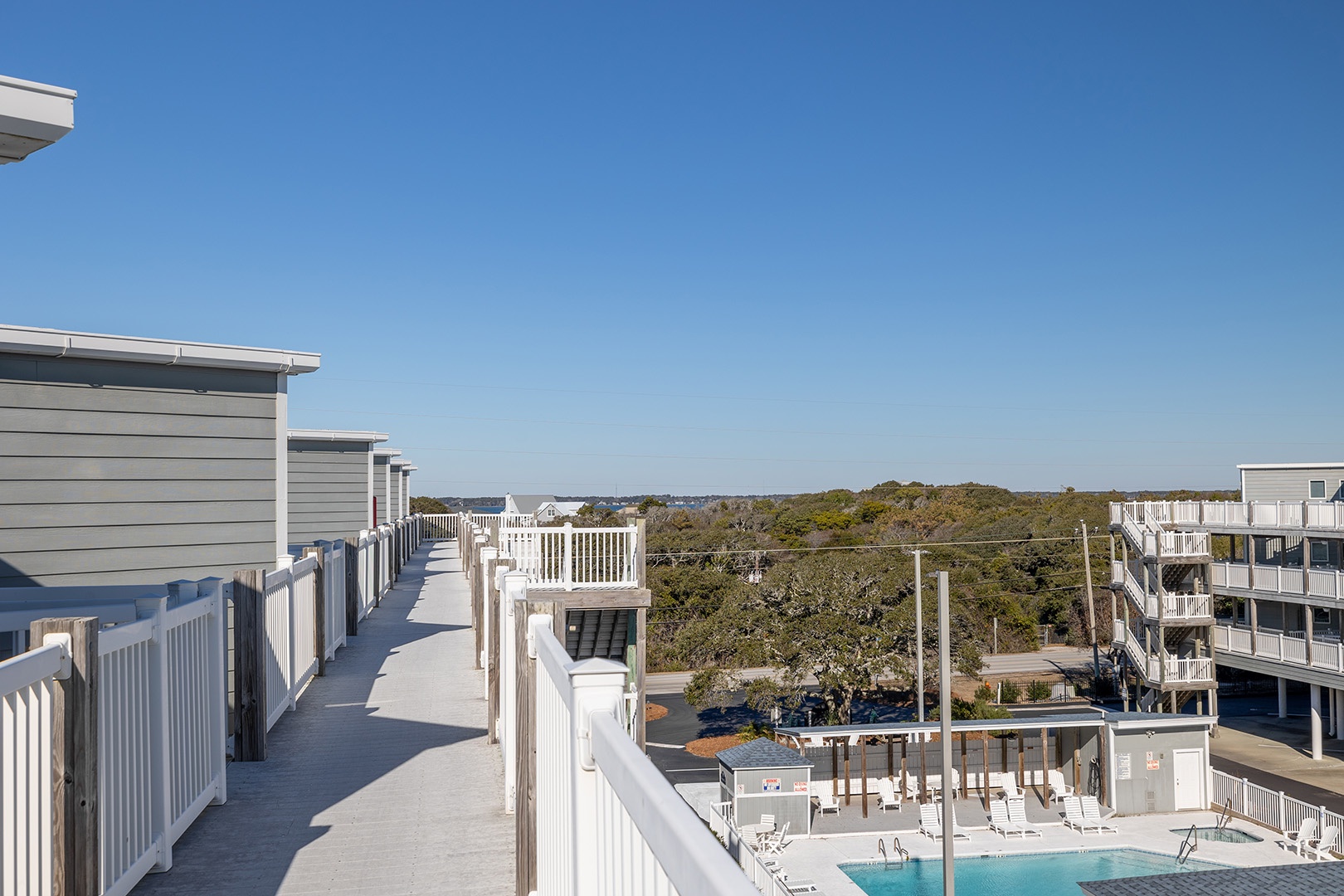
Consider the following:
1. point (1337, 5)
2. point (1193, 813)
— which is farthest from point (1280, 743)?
point (1337, 5)

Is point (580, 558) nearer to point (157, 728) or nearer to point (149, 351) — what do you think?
point (149, 351)

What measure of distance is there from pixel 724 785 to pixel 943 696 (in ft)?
20.2

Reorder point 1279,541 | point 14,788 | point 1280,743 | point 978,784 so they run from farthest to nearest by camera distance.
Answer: point 1279,541, point 1280,743, point 978,784, point 14,788

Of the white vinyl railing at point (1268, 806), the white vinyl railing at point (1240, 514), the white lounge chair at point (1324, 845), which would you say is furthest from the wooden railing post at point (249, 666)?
the white vinyl railing at point (1240, 514)

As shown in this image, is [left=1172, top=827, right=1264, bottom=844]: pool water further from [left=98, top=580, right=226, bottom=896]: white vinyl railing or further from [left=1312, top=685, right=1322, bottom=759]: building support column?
[left=98, top=580, right=226, bottom=896]: white vinyl railing

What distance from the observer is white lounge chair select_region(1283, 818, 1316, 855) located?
1477 centimetres

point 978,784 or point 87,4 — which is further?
point 978,784

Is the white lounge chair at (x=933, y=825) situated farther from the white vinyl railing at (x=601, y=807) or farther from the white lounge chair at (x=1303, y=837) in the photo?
the white vinyl railing at (x=601, y=807)

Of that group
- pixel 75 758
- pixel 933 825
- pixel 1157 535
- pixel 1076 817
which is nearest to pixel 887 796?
pixel 933 825

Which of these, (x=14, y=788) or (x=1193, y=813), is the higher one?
(x=14, y=788)

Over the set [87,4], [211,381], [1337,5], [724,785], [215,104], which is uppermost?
[1337,5]

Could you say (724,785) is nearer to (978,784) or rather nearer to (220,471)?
(978,784)

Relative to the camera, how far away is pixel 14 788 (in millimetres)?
2631

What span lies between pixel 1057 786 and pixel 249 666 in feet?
55.8
